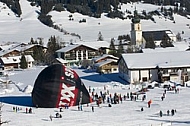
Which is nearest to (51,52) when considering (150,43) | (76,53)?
(76,53)

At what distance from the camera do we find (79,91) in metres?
34.4

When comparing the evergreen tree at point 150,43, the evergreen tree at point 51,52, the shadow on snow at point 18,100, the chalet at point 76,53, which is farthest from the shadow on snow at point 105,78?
the evergreen tree at point 150,43

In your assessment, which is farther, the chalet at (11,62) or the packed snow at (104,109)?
the chalet at (11,62)

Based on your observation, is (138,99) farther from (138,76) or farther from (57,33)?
(57,33)

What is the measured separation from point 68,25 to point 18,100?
123 metres

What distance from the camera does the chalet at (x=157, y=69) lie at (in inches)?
1911

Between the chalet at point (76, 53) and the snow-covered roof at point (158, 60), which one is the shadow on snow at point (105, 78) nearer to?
the snow-covered roof at point (158, 60)

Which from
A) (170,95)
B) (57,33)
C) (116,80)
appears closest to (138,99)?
(170,95)

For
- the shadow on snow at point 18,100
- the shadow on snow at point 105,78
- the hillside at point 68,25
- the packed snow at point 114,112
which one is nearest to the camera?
the packed snow at point 114,112

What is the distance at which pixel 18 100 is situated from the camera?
128 feet

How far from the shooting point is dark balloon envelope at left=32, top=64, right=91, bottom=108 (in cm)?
3356

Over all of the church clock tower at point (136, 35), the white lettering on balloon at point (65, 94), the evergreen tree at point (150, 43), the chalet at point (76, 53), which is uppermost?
the church clock tower at point (136, 35)

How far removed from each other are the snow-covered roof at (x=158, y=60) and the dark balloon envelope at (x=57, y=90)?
15.8 meters

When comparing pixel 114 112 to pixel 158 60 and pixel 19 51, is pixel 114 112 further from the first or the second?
pixel 19 51
